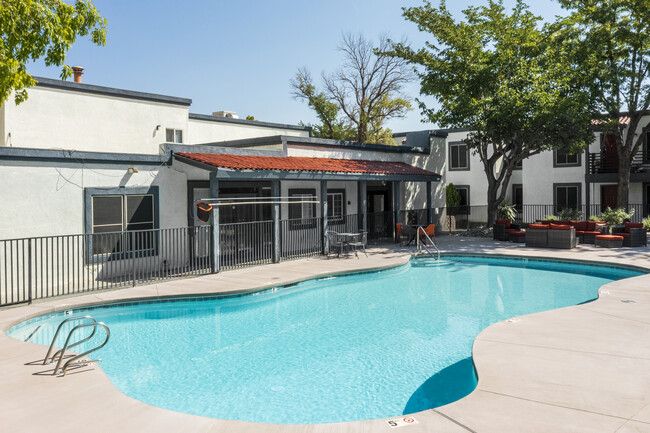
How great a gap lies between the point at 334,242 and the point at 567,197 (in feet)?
58.0

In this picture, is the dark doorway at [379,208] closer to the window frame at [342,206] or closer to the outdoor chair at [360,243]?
the window frame at [342,206]

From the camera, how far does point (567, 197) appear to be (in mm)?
28094

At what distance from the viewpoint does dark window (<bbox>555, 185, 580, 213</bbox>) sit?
27.8 m

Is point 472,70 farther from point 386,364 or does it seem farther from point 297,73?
point 297,73

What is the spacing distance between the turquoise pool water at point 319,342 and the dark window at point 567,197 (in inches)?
579

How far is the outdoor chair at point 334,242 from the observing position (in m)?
17.2

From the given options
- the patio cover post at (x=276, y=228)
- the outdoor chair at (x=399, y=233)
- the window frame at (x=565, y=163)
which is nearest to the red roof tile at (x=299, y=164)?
the patio cover post at (x=276, y=228)

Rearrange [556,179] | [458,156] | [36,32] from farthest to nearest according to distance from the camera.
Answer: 1. [458,156]
2. [556,179]
3. [36,32]

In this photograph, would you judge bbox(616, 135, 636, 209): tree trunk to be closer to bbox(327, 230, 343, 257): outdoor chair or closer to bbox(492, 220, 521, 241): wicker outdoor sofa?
bbox(492, 220, 521, 241): wicker outdoor sofa

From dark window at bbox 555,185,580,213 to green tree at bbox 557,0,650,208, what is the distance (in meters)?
4.57

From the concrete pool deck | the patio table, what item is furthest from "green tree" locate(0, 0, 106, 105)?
the patio table

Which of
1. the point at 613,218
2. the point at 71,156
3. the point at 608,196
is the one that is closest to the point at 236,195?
the point at 71,156

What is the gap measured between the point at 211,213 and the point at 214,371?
23.3 feet

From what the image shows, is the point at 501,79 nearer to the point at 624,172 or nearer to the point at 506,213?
the point at 506,213
